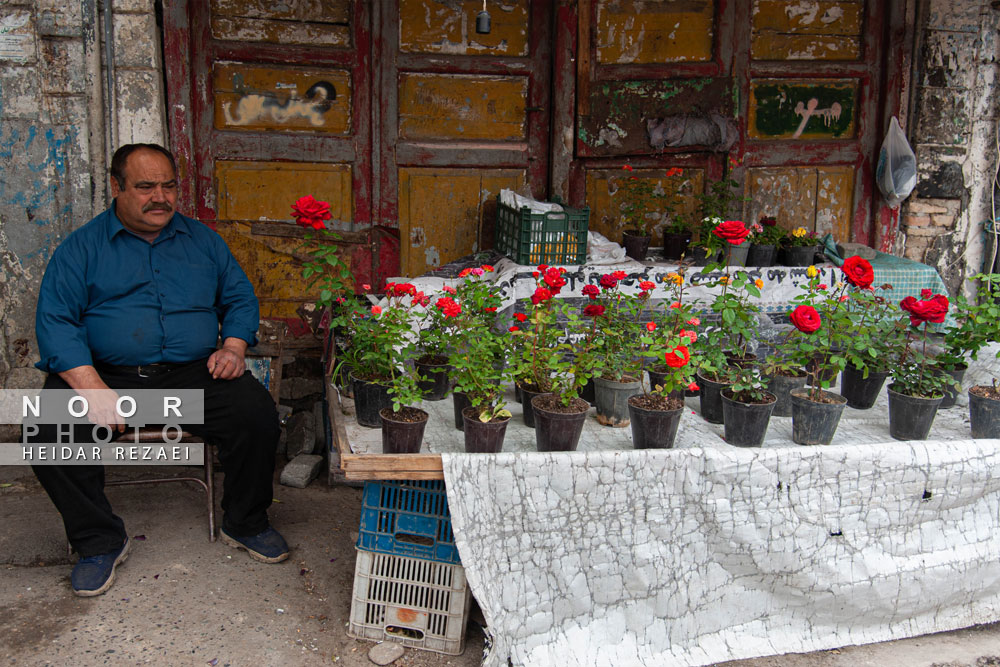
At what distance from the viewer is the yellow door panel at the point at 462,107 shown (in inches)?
187

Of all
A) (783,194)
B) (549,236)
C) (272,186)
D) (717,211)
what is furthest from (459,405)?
(783,194)

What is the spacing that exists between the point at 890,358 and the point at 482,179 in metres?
2.53

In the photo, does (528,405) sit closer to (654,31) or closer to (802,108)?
(654,31)

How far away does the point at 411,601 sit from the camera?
2873 mm

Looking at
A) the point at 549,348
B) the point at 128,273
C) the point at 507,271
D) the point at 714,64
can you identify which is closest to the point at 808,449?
the point at 549,348

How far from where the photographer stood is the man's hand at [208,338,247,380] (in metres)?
3.24

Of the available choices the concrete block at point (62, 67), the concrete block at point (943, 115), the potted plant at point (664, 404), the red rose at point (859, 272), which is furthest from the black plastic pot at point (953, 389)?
the concrete block at point (62, 67)

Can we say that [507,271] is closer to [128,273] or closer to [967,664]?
[128,273]

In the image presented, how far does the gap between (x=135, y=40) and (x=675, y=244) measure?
303 cm

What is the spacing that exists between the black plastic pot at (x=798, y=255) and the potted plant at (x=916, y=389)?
170 centimetres

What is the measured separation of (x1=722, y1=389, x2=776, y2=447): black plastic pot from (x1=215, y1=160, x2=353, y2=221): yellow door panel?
102 inches

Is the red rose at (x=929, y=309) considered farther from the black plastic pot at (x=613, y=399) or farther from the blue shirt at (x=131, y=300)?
the blue shirt at (x=131, y=300)

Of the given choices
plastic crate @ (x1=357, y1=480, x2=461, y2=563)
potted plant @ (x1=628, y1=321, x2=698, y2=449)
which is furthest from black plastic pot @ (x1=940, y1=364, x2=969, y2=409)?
plastic crate @ (x1=357, y1=480, x2=461, y2=563)

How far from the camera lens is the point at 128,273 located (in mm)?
3305
